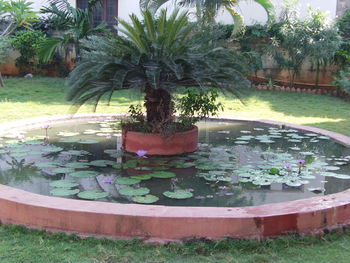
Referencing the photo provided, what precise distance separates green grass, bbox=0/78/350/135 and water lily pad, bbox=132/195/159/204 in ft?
13.4

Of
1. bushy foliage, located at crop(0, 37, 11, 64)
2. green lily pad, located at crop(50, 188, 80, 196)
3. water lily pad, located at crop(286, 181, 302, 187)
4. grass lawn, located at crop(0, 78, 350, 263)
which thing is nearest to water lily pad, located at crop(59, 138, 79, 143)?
green lily pad, located at crop(50, 188, 80, 196)

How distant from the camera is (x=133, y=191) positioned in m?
4.00

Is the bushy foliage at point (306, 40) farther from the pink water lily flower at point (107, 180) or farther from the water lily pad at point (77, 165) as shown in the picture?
the pink water lily flower at point (107, 180)

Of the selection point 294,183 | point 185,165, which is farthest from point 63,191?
point 294,183

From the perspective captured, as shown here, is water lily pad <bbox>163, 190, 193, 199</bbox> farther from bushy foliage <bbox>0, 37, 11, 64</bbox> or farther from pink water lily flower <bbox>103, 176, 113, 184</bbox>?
bushy foliage <bbox>0, 37, 11, 64</bbox>

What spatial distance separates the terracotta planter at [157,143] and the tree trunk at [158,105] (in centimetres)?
22

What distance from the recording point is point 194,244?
3064 mm

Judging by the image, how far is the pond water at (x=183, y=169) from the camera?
4.01 meters

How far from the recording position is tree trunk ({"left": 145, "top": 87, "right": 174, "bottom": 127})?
5516 mm

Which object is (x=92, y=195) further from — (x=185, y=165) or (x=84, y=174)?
(x=185, y=165)

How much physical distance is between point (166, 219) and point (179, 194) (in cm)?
87

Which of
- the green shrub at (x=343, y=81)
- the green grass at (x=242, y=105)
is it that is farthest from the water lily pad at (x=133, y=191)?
the green shrub at (x=343, y=81)

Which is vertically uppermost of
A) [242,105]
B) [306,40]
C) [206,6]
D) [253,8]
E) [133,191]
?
[253,8]

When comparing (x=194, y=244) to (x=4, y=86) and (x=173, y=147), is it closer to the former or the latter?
(x=173, y=147)
